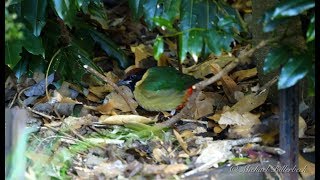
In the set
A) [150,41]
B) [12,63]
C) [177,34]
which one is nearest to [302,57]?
[177,34]

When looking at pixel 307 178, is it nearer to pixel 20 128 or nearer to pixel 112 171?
pixel 112 171

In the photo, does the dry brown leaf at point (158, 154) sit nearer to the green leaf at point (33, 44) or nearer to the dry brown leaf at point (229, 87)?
the dry brown leaf at point (229, 87)

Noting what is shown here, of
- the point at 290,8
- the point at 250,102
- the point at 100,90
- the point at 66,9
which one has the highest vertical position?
the point at 290,8

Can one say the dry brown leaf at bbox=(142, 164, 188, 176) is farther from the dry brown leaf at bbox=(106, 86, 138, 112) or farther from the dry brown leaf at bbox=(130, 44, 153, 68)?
the dry brown leaf at bbox=(130, 44, 153, 68)

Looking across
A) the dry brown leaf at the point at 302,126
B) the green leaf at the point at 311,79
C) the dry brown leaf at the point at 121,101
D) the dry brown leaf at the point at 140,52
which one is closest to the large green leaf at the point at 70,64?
the dry brown leaf at the point at 121,101

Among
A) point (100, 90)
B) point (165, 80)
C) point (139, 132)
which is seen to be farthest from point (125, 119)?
point (100, 90)

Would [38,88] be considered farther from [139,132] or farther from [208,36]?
[208,36]

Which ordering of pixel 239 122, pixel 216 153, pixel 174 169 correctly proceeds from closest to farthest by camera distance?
pixel 174 169 < pixel 216 153 < pixel 239 122
